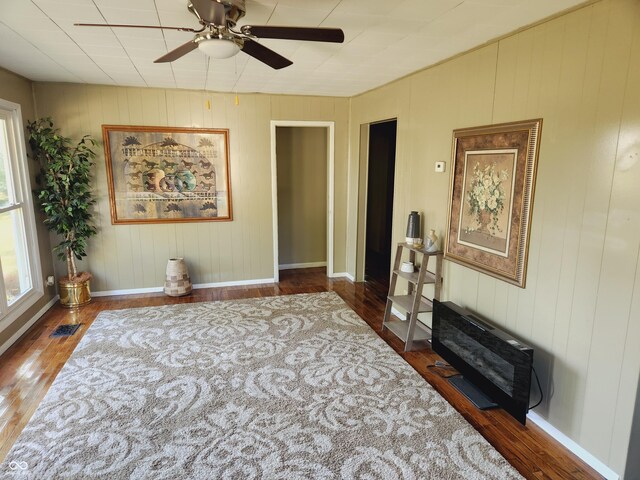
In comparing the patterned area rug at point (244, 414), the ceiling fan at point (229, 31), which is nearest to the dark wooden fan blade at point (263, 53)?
the ceiling fan at point (229, 31)

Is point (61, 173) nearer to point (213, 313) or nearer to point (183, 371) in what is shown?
point (213, 313)

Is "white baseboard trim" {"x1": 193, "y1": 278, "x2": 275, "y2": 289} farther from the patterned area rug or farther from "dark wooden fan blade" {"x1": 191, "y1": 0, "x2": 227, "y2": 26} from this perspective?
"dark wooden fan blade" {"x1": 191, "y1": 0, "x2": 227, "y2": 26}

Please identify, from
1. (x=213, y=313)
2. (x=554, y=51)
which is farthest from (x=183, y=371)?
(x=554, y=51)

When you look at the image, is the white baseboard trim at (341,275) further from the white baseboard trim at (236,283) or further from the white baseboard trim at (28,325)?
the white baseboard trim at (28,325)

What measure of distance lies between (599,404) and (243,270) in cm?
414

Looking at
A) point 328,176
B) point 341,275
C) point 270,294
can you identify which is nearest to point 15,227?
point 270,294

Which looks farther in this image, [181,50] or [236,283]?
[236,283]

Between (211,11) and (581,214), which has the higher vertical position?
(211,11)

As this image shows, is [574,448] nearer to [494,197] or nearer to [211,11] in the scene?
[494,197]

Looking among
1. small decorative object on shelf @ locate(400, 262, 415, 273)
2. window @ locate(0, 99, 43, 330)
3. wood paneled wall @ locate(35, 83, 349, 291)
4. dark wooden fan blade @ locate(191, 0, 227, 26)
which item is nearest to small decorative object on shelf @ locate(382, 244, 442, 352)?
small decorative object on shelf @ locate(400, 262, 415, 273)

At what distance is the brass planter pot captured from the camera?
14.4ft

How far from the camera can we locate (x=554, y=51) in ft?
7.41

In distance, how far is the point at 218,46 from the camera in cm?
212

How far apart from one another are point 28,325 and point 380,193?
5106mm
